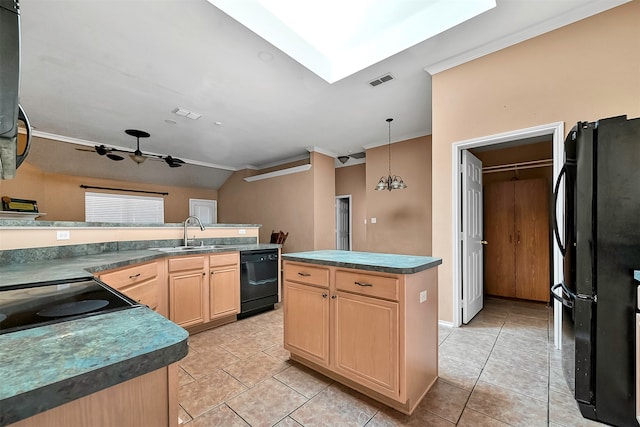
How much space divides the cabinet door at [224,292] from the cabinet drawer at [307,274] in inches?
47.7

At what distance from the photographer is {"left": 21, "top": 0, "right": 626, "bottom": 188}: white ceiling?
2242 millimetres

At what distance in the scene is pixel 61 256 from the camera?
2.24 metres

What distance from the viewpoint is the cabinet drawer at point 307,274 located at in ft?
6.43

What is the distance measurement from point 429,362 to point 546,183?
135 inches

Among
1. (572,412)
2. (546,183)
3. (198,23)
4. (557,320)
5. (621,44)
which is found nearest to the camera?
(572,412)

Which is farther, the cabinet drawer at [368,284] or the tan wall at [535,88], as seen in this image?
the tan wall at [535,88]

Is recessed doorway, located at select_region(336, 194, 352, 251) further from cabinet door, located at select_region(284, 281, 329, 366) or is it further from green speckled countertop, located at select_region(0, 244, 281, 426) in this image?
green speckled countertop, located at select_region(0, 244, 281, 426)

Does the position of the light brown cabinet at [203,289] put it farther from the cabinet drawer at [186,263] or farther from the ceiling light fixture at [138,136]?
the ceiling light fixture at [138,136]

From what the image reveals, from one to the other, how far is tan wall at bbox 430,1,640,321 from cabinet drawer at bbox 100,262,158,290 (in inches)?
111

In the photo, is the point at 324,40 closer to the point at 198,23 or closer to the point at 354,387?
the point at 198,23

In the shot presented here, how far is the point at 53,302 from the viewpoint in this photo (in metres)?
0.98

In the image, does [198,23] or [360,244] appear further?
[360,244]

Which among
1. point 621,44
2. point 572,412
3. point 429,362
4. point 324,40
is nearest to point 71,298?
point 429,362

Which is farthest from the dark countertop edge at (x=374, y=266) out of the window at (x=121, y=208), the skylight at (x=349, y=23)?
the window at (x=121, y=208)
